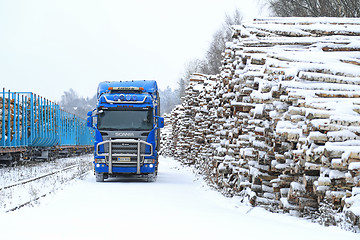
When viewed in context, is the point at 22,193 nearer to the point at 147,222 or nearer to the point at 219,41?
the point at 147,222

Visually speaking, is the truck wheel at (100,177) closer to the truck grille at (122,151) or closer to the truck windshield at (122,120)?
the truck grille at (122,151)

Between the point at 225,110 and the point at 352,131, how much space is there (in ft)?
23.5

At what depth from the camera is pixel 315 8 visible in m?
32.3

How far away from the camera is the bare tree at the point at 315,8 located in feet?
91.7

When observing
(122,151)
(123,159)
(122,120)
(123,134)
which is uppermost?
(122,120)

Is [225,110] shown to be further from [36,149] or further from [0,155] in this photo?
[36,149]

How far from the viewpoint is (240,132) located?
483 inches

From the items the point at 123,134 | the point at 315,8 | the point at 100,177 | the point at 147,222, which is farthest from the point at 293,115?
the point at 315,8

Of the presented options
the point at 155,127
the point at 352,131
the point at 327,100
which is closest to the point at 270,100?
the point at 327,100

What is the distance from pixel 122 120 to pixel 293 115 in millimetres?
9285

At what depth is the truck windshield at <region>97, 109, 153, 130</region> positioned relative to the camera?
54.9 feet

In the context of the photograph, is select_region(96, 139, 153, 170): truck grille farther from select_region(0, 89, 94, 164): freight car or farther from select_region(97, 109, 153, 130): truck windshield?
select_region(0, 89, 94, 164): freight car

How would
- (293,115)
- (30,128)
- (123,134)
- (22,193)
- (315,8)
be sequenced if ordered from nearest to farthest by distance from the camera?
(293,115) → (22,193) → (123,134) → (30,128) → (315,8)

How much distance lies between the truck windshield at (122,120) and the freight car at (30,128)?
15.5 ft
